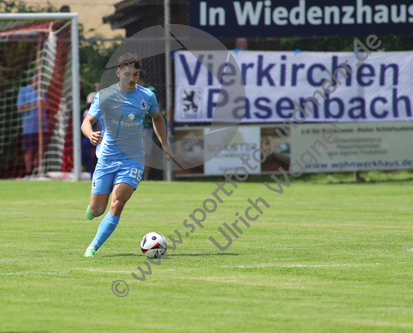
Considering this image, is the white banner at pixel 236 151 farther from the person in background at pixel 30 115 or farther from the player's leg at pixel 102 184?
the player's leg at pixel 102 184

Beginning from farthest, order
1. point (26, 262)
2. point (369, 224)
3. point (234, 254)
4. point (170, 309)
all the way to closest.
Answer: point (369, 224) → point (234, 254) → point (26, 262) → point (170, 309)

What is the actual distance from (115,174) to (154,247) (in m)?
0.96

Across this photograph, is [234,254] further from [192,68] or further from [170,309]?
[192,68]

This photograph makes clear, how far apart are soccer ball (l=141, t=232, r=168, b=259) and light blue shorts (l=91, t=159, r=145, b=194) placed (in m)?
0.62

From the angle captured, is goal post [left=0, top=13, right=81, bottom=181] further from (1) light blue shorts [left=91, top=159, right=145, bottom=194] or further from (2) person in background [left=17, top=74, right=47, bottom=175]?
(1) light blue shorts [left=91, top=159, right=145, bottom=194]

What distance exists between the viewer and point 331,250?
7965 mm

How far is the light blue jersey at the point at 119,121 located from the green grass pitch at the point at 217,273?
111 centimetres

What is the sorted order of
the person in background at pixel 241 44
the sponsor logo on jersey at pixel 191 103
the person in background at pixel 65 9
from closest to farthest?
the sponsor logo on jersey at pixel 191 103 < the person in background at pixel 241 44 < the person in background at pixel 65 9

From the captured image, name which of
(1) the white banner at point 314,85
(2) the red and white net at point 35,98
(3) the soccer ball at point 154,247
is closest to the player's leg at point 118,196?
(3) the soccer ball at point 154,247

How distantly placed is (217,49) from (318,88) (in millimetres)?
2740

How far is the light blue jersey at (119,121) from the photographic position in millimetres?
7816

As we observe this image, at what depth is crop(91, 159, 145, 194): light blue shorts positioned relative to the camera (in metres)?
7.70

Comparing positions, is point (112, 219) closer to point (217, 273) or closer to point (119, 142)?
point (119, 142)

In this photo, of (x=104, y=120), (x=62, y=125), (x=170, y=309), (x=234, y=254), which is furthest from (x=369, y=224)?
(x=62, y=125)
